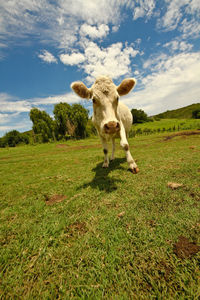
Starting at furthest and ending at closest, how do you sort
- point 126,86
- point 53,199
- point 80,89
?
point 126,86
point 80,89
point 53,199

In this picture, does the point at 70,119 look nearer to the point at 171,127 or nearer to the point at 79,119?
the point at 79,119

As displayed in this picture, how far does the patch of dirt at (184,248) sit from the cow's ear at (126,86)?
3.48 m

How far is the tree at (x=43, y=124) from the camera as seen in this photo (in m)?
32.9

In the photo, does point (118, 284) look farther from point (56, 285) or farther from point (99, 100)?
point (99, 100)

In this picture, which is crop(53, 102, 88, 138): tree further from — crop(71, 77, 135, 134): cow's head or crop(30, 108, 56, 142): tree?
crop(71, 77, 135, 134): cow's head

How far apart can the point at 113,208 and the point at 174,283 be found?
106cm

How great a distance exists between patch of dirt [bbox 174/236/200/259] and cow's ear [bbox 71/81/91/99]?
10.9ft

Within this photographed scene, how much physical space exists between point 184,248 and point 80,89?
3.52m

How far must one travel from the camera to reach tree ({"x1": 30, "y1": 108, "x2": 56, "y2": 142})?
108 feet

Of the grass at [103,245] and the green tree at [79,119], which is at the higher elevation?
the green tree at [79,119]

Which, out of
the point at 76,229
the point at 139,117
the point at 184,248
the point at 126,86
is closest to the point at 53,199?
the point at 76,229

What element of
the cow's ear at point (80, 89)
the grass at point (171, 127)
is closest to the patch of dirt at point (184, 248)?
the cow's ear at point (80, 89)

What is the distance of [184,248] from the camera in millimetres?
1174

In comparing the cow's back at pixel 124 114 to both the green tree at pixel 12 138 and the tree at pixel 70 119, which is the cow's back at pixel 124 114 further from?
the green tree at pixel 12 138
